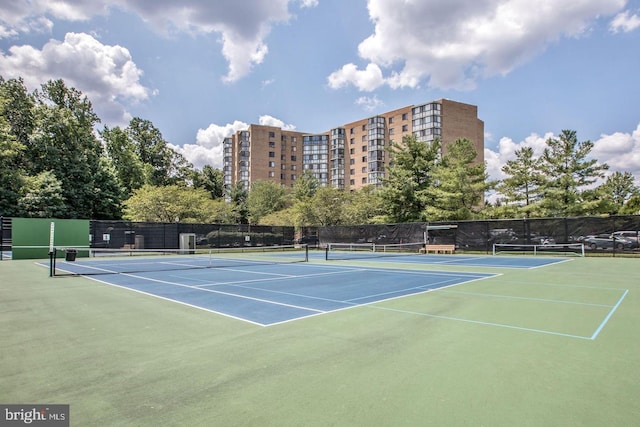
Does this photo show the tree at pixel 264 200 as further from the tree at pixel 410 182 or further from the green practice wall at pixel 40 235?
the green practice wall at pixel 40 235

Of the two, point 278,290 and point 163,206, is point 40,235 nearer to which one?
point 163,206

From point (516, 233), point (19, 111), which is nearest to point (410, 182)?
point (516, 233)

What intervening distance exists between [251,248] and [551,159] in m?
30.9

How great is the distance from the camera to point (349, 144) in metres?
90.7

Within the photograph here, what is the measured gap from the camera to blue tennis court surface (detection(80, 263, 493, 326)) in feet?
24.6

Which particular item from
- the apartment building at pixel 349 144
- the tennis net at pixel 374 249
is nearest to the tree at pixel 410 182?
the tennis net at pixel 374 249

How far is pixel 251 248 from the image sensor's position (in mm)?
33656

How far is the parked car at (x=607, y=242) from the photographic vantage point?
2245 centimetres

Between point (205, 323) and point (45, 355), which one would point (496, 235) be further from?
point (45, 355)

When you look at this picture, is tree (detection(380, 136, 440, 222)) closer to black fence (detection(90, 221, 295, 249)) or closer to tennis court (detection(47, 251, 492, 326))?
black fence (detection(90, 221, 295, 249))

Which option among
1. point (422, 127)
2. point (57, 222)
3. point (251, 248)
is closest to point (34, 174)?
point (57, 222)

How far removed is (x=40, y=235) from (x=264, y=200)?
48653 mm

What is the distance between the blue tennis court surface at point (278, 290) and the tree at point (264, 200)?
56.5 m

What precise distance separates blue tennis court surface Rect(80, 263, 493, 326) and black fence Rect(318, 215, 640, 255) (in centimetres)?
1503
